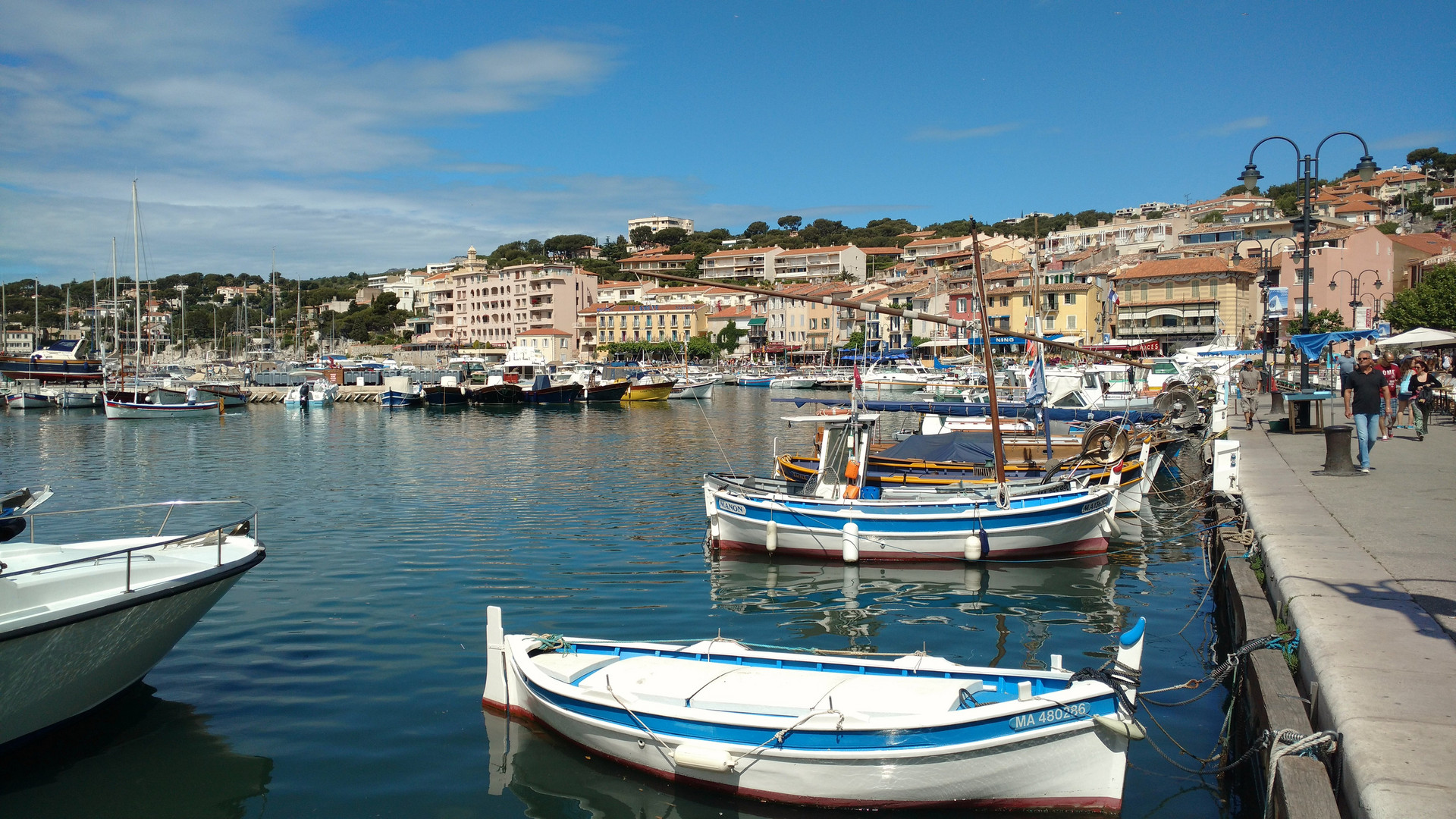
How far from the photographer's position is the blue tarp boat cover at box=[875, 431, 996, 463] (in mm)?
21312

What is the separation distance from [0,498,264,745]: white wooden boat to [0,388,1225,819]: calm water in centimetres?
61

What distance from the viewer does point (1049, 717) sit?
7160 mm

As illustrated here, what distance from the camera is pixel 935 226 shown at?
192 meters

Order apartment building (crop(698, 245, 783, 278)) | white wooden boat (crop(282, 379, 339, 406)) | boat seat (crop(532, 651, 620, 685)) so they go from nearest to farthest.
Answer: boat seat (crop(532, 651, 620, 685)), white wooden boat (crop(282, 379, 339, 406)), apartment building (crop(698, 245, 783, 278))

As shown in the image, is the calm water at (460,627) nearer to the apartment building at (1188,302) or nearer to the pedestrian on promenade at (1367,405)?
the pedestrian on promenade at (1367,405)

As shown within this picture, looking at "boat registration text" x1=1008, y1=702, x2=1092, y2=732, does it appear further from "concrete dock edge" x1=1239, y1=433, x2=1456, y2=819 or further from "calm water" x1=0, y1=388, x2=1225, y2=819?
"concrete dock edge" x1=1239, y1=433, x2=1456, y2=819

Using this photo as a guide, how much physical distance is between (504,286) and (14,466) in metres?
112

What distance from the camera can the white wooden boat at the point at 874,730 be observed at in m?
7.20

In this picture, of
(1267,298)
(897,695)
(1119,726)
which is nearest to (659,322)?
(1267,298)

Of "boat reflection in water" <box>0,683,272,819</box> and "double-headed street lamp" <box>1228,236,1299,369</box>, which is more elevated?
"double-headed street lamp" <box>1228,236,1299,369</box>

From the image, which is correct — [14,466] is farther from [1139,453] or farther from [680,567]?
[1139,453]

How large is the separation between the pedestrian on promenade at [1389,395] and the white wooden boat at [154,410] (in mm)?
62136

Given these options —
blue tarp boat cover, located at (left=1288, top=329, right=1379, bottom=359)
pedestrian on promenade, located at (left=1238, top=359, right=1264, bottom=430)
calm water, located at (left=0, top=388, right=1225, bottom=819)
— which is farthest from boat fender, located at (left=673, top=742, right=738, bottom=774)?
blue tarp boat cover, located at (left=1288, top=329, right=1379, bottom=359)

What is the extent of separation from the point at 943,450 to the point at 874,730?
15.0m
